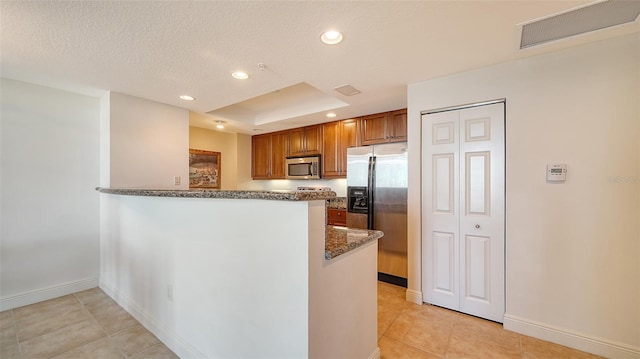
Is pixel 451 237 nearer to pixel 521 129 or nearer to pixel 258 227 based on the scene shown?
pixel 521 129

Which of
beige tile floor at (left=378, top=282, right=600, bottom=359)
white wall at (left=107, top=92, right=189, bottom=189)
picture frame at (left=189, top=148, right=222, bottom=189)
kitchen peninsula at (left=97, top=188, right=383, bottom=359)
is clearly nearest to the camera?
kitchen peninsula at (left=97, top=188, right=383, bottom=359)

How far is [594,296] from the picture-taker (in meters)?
1.83

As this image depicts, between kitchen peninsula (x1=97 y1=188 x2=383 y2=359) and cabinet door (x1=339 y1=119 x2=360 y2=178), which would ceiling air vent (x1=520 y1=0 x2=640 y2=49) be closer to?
kitchen peninsula (x1=97 y1=188 x2=383 y2=359)

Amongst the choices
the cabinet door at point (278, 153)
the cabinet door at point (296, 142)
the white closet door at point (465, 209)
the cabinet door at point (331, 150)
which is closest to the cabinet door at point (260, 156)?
the cabinet door at point (278, 153)

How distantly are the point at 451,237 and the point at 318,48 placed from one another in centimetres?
208

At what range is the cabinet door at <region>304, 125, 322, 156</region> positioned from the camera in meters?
4.22

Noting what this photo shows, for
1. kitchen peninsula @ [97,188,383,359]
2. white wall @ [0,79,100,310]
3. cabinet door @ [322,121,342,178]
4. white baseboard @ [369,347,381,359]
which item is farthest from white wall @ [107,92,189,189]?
white baseboard @ [369,347,381,359]

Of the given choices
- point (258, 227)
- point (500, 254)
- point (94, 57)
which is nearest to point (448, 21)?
point (258, 227)

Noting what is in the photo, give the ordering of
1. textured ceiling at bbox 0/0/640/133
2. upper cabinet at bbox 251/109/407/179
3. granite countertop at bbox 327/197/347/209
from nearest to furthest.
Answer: textured ceiling at bbox 0/0/640/133, upper cabinet at bbox 251/109/407/179, granite countertop at bbox 327/197/347/209

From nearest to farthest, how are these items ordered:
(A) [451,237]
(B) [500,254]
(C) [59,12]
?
(C) [59,12], (B) [500,254], (A) [451,237]

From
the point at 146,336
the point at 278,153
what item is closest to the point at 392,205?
the point at 278,153

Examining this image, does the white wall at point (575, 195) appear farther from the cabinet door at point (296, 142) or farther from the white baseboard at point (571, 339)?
the cabinet door at point (296, 142)

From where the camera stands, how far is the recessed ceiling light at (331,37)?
1.67 metres

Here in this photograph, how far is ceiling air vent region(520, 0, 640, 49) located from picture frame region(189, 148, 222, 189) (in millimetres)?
4781
